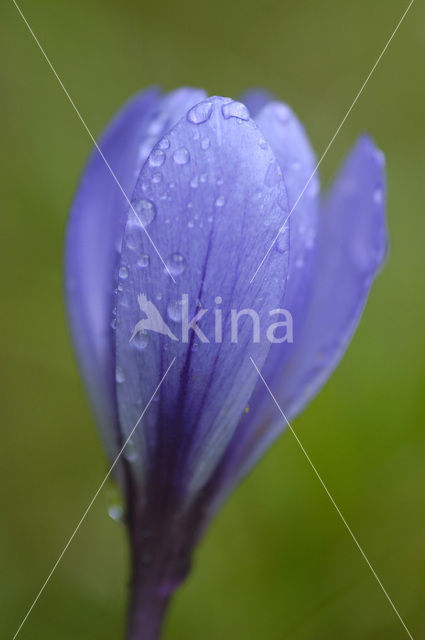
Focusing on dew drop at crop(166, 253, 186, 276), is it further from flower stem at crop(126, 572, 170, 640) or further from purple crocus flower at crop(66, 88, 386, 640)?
flower stem at crop(126, 572, 170, 640)

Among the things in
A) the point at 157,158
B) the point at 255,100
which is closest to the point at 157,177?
the point at 157,158

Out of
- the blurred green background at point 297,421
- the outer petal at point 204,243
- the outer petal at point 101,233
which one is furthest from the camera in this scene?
the blurred green background at point 297,421

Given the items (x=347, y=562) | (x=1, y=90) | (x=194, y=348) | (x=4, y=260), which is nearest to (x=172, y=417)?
(x=194, y=348)

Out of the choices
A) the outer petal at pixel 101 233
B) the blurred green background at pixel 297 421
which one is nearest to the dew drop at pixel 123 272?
the outer petal at pixel 101 233

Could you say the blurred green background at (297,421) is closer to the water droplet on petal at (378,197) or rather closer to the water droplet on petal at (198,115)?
the water droplet on petal at (378,197)

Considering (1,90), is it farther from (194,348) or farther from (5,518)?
(194,348)

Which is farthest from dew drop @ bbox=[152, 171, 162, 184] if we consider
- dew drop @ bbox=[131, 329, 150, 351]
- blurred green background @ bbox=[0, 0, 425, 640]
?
blurred green background @ bbox=[0, 0, 425, 640]

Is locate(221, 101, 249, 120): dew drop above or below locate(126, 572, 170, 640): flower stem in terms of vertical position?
above
